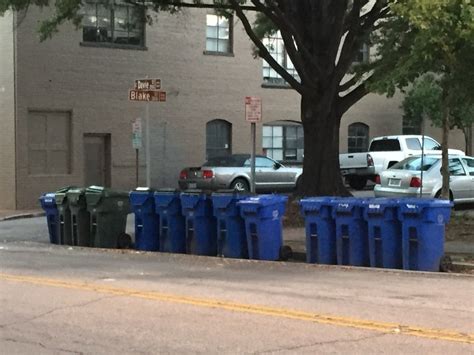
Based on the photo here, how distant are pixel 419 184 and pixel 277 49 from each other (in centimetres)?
1242

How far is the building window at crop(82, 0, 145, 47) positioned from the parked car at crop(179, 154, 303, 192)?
5.32m

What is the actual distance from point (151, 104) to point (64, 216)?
10.9 meters

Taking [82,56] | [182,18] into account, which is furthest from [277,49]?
[82,56]

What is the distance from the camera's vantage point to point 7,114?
22.8 metres

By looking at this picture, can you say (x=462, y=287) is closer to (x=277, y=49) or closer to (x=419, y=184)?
(x=419, y=184)

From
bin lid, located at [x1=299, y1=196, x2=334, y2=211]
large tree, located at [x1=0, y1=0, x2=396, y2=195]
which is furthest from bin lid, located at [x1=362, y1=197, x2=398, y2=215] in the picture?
large tree, located at [x1=0, y1=0, x2=396, y2=195]

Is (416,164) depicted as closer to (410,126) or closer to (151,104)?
(151,104)

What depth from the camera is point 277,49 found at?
93.6 ft

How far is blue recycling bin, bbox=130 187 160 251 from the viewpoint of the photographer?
1326 cm

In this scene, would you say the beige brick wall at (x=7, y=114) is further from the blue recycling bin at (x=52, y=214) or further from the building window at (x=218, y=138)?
the blue recycling bin at (x=52, y=214)

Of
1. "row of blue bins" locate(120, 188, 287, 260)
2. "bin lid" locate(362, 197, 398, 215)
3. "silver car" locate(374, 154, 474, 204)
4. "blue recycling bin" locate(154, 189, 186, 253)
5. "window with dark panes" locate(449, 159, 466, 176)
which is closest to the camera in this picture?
"bin lid" locate(362, 197, 398, 215)

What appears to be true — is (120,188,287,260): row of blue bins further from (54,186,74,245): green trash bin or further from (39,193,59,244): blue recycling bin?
(39,193,59,244): blue recycling bin

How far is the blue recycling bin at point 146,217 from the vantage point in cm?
1326

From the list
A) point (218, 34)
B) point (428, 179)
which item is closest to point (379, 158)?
point (218, 34)
